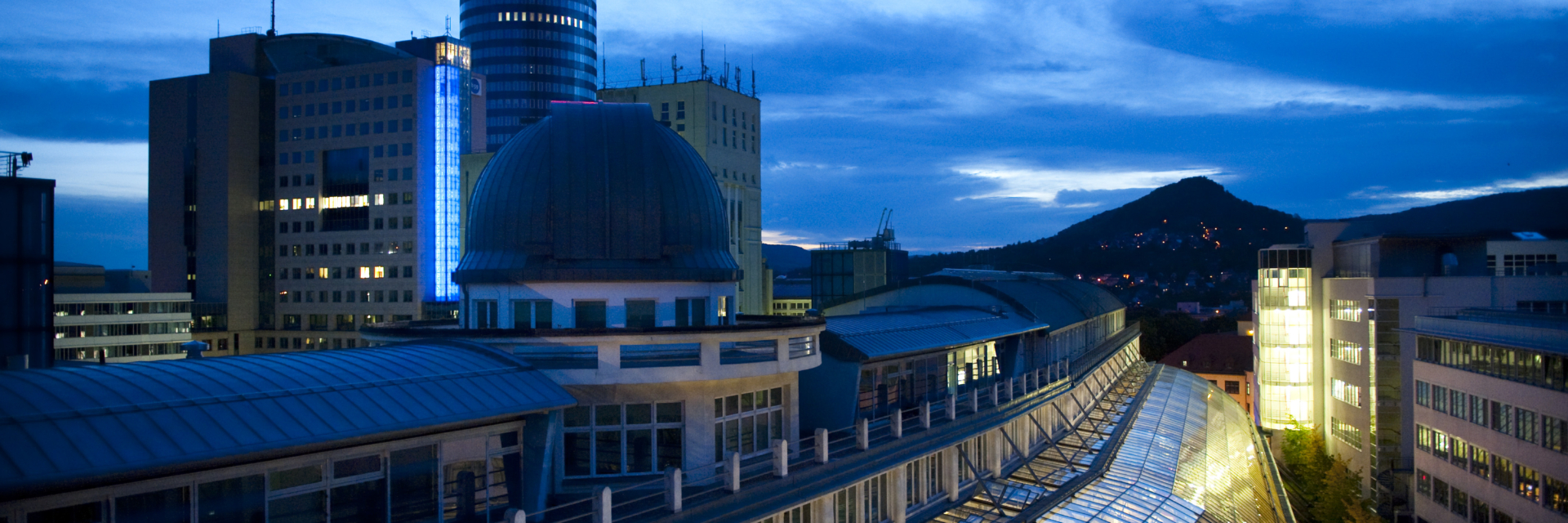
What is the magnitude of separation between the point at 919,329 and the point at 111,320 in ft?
318

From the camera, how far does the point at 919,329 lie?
38.3 meters

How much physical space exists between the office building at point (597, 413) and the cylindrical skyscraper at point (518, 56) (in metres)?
131

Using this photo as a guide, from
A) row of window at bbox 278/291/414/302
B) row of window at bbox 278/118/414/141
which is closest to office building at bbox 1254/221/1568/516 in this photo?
row of window at bbox 278/291/414/302

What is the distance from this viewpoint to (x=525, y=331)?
922 inches

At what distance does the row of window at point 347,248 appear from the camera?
106644 mm

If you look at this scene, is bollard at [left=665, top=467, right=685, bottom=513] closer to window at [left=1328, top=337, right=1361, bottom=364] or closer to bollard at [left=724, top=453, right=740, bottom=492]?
bollard at [left=724, top=453, right=740, bottom=492]

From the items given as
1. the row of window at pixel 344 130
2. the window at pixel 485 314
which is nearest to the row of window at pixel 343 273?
the row of window at pixel 344 130

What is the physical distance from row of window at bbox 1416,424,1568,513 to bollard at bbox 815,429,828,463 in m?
31.8

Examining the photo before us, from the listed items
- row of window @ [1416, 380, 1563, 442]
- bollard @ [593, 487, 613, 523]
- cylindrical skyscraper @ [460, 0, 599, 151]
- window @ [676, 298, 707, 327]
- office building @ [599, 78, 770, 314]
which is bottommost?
row of window @ [1416, 380, 1563, 442]

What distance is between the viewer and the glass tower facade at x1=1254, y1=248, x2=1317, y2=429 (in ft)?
240

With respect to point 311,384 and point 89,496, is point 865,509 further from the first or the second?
point 89,496

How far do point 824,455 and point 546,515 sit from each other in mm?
6194

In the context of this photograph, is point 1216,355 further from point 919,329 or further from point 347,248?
point 347,248

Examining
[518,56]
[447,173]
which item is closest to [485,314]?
[447,173]
